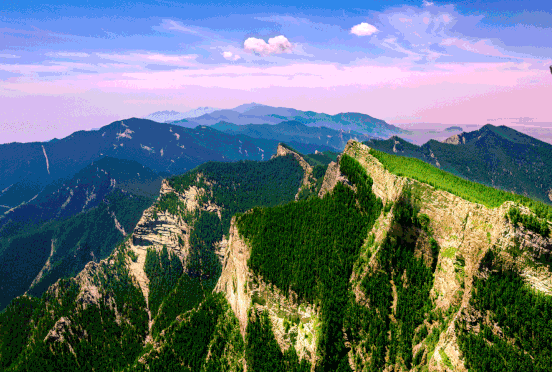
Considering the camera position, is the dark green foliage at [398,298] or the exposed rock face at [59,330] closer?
the dark green foliage at [398,298]

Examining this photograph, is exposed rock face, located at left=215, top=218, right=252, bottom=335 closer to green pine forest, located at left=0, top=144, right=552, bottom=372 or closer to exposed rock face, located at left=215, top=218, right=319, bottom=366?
exposed rock face, located at left=215, top=218, right=319, bottom=366

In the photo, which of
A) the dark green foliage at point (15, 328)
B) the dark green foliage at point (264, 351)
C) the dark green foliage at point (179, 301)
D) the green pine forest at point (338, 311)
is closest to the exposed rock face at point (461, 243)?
the green pine forest at point (338, 311)

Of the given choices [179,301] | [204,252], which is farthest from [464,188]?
[204,252]

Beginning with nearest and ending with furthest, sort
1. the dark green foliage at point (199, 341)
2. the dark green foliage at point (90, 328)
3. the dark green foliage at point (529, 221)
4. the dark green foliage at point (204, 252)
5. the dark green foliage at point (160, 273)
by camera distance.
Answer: the dark green foliage at point (529, 221) < the dark green foliage at point (199, 341) < the dark green foliage at point (90, 328) < the dark green foliage at point (160, 273) < the dark green foliage at point (204, 252)

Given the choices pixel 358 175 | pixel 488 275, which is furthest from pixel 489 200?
pixel 358 175

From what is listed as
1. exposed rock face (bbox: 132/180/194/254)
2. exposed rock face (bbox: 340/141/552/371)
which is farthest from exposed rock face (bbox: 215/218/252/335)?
exposed rock face (bbox: 132/180/194/254)

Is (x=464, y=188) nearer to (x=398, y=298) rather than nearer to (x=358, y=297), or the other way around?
(x=398, y=298)

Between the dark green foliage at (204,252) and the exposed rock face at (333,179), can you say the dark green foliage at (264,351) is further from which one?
the dark green foliage at (204,252)
